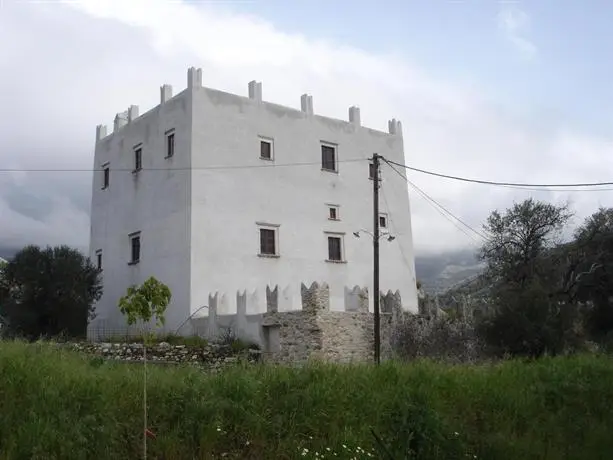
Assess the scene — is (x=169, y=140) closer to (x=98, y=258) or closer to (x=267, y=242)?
(x=267, y=242)

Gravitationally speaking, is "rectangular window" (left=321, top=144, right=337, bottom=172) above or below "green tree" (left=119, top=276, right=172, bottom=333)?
above

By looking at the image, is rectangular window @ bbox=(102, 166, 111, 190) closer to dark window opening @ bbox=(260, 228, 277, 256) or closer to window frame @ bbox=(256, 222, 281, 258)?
window frame @ bbox=(256, 222, 281, 258)

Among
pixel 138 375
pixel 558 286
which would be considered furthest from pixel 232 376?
pixel 558 286

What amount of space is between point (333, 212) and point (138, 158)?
974 cm

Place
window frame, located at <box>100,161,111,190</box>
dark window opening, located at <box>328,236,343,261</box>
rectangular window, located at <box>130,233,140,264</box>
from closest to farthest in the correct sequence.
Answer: rectangular window, located at <box>130,233,140,264</box> → dark window opening, located at <box>328,236,343,261</box> → window frame, located at <box>100,161,111,190</box>

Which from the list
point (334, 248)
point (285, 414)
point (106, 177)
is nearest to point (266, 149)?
point (334, 248)

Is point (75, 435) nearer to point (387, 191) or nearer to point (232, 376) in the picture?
point (232, 376)

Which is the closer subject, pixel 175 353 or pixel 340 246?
pixel 175 353

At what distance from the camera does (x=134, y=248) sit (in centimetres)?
2950

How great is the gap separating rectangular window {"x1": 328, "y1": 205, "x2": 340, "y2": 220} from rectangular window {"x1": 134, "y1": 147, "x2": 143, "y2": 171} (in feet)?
30.2

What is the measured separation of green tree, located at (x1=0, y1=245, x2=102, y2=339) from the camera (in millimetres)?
25594

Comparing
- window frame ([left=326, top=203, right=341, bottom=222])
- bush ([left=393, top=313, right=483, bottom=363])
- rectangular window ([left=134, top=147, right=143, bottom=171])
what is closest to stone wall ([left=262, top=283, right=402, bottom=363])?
bush ([left=393, top=313, right=483, bottom=363])

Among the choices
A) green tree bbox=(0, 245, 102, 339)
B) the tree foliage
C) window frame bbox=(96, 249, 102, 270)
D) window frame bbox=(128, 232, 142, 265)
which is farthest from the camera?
window frame bbox=(96, 249, 102, 270)

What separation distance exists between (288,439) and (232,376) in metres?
1.76
